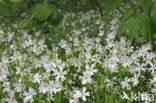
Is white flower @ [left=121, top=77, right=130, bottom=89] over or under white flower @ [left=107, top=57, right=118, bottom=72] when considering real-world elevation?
under

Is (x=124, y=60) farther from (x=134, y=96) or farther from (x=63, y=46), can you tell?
(x=63, y=46)

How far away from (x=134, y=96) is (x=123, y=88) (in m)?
0.17

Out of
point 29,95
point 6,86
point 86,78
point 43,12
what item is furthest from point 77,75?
point 43,12

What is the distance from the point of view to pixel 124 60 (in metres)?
2.67

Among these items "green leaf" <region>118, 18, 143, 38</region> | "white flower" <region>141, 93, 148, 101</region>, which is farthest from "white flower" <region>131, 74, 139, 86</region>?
"green leaf" <region>118, 18, 143, 38</region>

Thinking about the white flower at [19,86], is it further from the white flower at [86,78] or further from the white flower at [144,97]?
the white flower at [144,97]

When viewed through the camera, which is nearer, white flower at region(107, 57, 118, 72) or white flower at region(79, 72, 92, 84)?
white flower at region(79, 72, 92, 84)

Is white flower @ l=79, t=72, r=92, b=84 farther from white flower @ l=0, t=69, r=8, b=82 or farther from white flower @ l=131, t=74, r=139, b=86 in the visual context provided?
white flower @ l=0, t=69, r=8, b=82

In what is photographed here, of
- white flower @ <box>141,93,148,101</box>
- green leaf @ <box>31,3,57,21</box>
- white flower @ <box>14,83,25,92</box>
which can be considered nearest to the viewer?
white flower @ <box>141,93,148,101</box>

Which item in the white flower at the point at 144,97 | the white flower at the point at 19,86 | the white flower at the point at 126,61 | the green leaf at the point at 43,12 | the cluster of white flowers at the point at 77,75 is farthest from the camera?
the green leaf at the point at 43,12

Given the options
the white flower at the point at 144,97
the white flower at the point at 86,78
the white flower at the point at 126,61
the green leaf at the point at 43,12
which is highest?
the green leaf at the point at 43,12

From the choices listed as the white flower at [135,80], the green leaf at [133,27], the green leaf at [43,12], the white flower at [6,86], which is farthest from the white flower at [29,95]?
the green leaf at [43,12]

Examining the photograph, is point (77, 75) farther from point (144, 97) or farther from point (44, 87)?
point (144, 97)

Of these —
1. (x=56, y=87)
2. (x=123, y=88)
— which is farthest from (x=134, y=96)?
(x=56, y=87)
